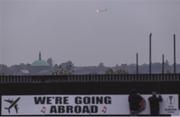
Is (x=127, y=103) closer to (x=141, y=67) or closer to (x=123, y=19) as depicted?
(x=141, y=67)

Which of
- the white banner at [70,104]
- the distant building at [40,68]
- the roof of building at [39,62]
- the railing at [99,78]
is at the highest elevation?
the roof of building at [39,62]

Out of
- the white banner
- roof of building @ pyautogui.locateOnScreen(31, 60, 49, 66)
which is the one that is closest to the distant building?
roof of building @ pyautogui.locateOnScreen(31, 60, 49, 66)

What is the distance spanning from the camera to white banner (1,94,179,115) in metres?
31.6

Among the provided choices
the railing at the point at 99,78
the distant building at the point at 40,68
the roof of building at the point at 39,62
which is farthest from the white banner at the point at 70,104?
the roof of building at the point at 39,62

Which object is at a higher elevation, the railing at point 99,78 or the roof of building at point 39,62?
the roof of building at point 39,62

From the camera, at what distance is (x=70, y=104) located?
3170 centimetres

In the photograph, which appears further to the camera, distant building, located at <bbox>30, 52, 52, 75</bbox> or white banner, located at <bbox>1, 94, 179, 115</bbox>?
distant building, located at <bbox>30, 52, 52, 75</bbox>

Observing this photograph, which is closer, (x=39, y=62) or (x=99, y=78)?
(x=99, y=78)

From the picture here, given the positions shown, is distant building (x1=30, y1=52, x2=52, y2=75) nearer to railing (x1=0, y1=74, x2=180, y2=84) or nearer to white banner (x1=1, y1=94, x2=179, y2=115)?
railing (x1=0, y1=74, x2=180, y2=84)

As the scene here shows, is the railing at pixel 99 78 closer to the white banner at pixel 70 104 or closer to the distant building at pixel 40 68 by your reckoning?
the distant building at pixel 40 68

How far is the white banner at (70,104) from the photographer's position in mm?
31562

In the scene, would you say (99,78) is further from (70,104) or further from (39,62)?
(39,62)

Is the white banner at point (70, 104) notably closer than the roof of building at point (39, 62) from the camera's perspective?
Yes

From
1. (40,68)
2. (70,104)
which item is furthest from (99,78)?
(40,68)
